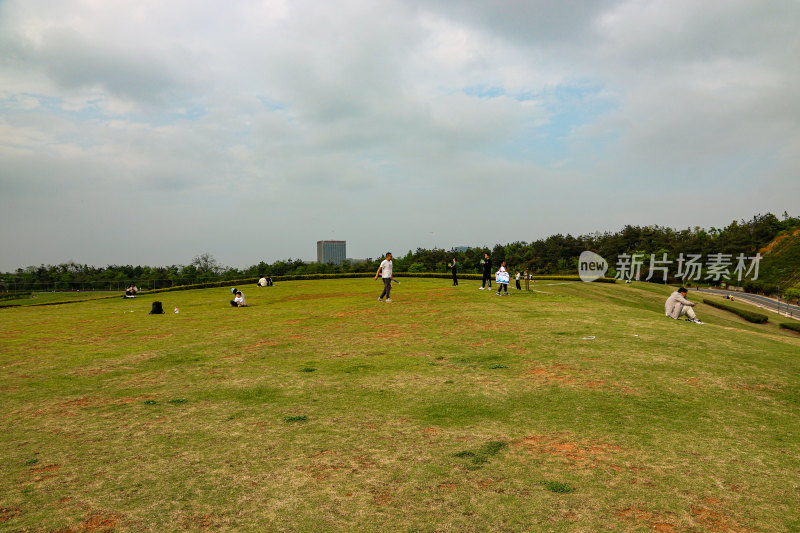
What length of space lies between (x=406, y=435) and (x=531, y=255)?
9741cm

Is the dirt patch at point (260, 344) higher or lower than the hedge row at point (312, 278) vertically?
lower

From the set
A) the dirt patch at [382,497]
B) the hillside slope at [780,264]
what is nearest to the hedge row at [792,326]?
the dirt patch at [382,497]

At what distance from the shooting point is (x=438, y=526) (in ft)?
13.1

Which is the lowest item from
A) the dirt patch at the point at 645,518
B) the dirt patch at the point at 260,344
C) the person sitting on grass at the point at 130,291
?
the dirt patch at the point at 645,518

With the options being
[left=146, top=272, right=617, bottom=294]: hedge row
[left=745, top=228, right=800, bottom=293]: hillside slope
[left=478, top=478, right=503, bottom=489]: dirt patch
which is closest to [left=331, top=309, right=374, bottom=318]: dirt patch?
[left=478, top=478, right=503, bottom=489]: dirt patch

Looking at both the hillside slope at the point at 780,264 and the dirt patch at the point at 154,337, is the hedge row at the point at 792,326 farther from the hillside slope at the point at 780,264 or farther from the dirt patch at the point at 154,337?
the hillside slope at the point at 780,264

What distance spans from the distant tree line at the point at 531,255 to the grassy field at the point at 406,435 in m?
70.4

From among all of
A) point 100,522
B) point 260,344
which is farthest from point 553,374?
point 260,344

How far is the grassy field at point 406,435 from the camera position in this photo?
4250mm

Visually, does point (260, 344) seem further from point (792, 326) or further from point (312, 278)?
point (792, 326)

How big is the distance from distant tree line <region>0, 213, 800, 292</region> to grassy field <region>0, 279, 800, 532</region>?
70.4 metres

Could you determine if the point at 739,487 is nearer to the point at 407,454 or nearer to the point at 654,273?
the point at 407,454

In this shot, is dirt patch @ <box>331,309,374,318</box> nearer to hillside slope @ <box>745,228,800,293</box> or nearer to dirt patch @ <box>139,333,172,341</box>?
dirt patch @ <box>139,333,172,341</box>

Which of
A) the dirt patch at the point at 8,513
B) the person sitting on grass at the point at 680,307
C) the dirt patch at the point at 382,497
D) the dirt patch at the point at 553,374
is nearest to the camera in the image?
the dirt patch at the point at 8,513
